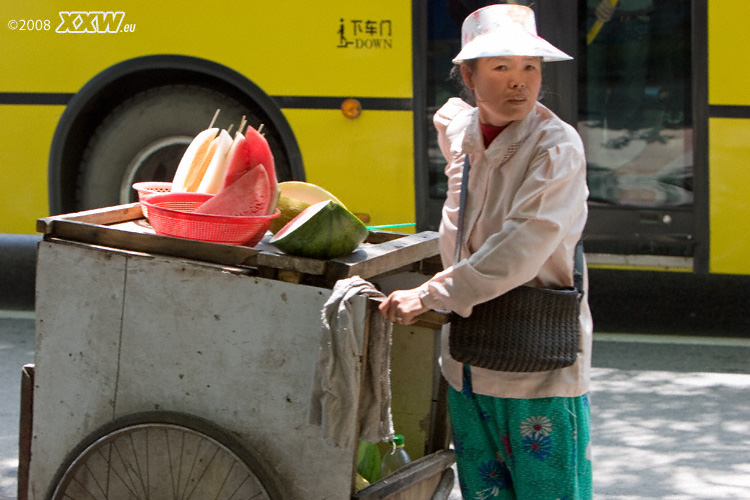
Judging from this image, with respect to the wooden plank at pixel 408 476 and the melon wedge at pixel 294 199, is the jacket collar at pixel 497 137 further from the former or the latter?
the wooden plank at pixel 408 476

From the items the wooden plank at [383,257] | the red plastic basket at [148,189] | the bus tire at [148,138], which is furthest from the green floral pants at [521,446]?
the bus tire at [148,138]

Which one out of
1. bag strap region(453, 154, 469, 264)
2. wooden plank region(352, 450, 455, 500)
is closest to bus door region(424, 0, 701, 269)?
wooden plank region(352, 450, 455, 500)

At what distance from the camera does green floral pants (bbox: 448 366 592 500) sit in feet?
7.86

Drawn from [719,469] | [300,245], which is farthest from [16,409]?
[719,469]

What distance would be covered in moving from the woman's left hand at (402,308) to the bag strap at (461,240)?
0.18m

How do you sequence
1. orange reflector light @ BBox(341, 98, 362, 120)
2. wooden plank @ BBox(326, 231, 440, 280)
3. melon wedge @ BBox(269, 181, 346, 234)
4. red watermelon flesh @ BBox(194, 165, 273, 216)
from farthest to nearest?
orange reflector light @ BBox(341, 98, 362, 120) < melon wedge @ BBox(269, 181, 346, 234) < red watermelon flesh @ BBox(194, 165, 273, 216) < wooden plank @ BBox(326, 231, 440, 280)

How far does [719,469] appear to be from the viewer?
3971 mm

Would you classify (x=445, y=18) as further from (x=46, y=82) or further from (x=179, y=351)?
(x=179, y=351)

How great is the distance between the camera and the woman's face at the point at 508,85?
92.2 inches

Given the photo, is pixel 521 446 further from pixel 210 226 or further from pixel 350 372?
pixel 210 226

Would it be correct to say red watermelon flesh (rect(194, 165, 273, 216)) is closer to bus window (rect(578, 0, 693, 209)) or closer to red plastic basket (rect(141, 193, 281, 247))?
red plastic basket (rect(141, 193, 281, 247))

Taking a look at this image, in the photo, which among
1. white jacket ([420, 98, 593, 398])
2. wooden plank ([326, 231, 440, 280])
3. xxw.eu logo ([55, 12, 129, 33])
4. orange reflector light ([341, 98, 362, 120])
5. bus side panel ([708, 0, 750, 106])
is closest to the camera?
white jacket ([420, 98, 593, 398])

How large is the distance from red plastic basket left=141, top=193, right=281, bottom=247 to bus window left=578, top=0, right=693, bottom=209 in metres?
3.35

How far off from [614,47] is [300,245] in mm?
3572
